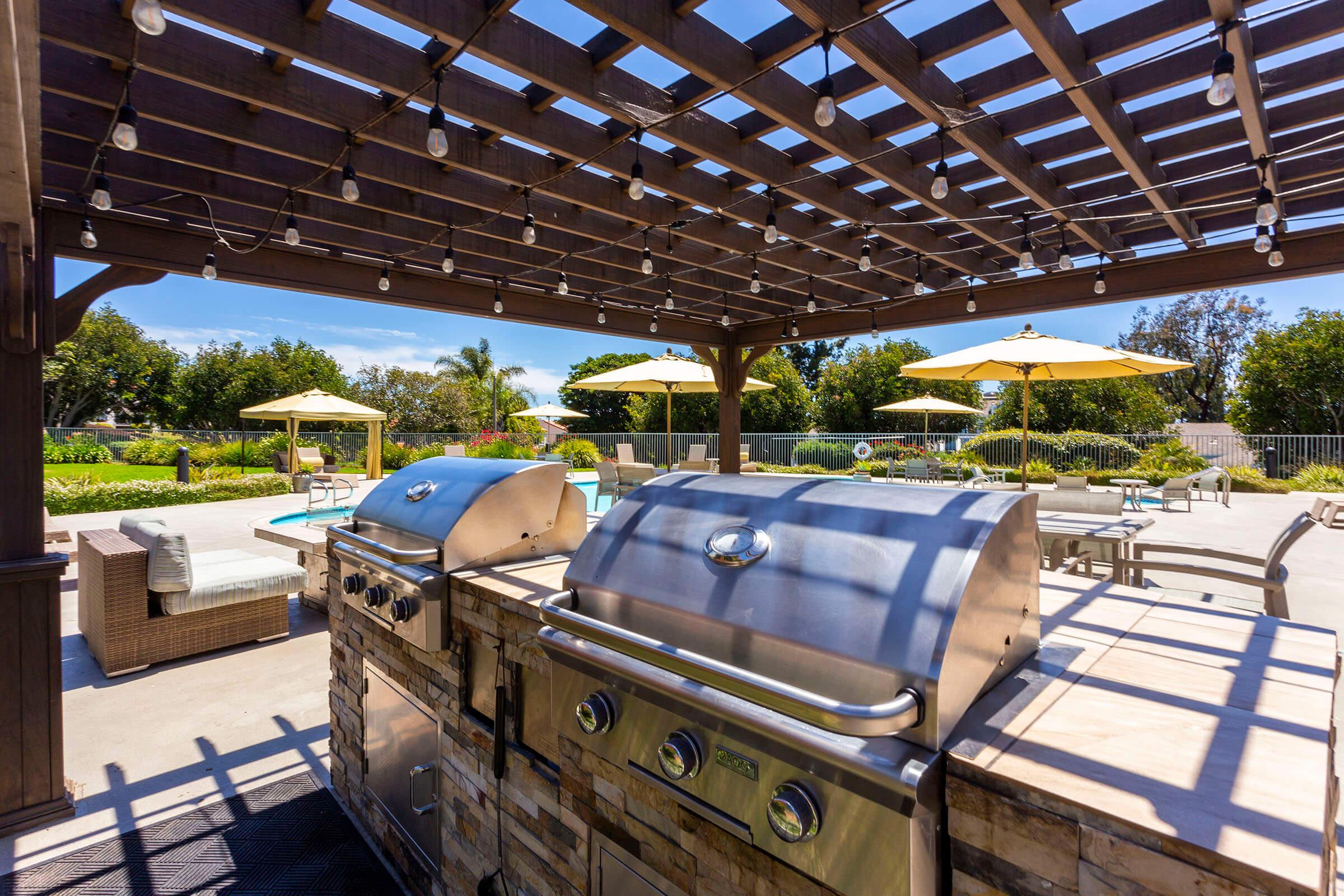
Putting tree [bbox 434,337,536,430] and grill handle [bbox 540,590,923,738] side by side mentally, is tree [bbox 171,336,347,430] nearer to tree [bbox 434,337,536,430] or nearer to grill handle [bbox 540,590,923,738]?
tree [bbox 434,337,536,430]

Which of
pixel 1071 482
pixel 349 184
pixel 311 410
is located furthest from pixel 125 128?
pixel 311 410

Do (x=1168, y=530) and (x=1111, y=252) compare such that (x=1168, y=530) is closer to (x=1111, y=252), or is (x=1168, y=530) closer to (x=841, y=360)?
(x=1111, y=252)

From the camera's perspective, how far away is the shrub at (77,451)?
19766 mm

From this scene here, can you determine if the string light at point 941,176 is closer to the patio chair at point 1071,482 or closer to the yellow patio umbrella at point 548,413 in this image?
the patio chair at point 1071,482

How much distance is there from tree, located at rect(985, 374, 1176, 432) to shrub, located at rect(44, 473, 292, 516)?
69.2 feet

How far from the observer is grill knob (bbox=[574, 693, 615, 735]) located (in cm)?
133

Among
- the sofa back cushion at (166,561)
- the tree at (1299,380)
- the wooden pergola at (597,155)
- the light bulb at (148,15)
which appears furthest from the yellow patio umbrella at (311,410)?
the tree at (1299,380)

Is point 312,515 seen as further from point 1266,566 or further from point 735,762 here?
point 1266,566

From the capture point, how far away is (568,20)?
269 cm

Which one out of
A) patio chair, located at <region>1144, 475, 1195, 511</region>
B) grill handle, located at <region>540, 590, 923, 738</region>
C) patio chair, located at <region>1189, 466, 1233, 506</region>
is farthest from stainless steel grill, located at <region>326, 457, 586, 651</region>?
patio chair, located at <region>1189, 466, 1233, 506</region>

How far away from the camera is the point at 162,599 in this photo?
441 centimetres

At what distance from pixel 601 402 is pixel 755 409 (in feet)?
35.1

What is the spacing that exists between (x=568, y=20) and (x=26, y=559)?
3445 millimetres

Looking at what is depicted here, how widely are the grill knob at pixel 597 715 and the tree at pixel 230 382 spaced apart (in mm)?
31664
